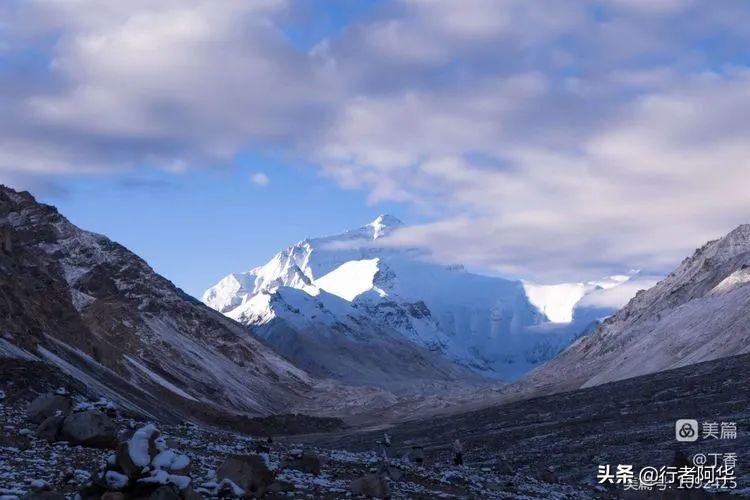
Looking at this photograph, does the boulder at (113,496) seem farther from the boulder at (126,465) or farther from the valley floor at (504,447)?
the valley floor at (504,447)

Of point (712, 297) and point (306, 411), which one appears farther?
point (306, 411)

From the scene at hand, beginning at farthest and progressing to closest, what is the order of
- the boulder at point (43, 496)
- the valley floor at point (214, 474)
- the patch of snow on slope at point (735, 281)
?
the patch of snow on slope at point (735, 281) → the valley floor at point (214, 474) → the boulder at point (43, 496)

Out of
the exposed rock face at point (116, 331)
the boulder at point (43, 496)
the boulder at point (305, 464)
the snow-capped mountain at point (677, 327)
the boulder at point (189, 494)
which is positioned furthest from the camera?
the snow-capped mountain at point (677, 327)

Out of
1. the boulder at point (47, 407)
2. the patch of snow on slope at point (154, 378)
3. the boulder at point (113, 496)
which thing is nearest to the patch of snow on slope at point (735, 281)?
the patch of snow on slope at point (154, 378)

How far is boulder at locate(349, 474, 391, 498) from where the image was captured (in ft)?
69.8

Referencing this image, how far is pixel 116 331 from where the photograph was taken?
125812 mm

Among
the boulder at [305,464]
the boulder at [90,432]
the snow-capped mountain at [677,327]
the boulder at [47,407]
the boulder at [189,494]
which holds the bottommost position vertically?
the boulder at [189,494]

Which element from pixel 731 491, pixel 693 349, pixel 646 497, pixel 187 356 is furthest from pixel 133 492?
pixel 187 356

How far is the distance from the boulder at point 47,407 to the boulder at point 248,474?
301 inches

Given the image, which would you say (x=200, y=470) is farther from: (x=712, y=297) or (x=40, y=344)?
(x=712, y=297)

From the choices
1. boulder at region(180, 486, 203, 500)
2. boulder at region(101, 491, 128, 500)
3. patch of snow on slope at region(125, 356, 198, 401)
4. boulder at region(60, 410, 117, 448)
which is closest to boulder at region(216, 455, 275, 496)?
boulder at region(180, 486, 203, 500)

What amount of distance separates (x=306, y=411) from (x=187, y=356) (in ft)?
88.0

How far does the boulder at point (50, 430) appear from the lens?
23348 mm

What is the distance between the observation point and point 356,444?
77.4m
